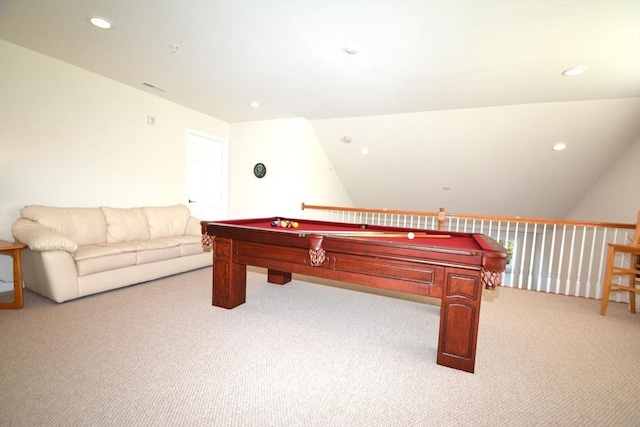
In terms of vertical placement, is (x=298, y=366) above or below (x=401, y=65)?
below

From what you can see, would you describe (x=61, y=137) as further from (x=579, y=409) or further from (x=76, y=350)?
(x=579, y=409)

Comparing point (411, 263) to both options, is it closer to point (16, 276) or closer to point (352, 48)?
point (352, 48)

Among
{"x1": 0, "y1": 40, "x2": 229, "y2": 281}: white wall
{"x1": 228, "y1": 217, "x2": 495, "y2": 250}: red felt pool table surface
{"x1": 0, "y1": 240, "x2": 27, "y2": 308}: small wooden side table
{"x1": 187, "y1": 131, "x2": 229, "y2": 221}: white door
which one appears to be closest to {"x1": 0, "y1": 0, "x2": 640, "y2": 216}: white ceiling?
{"x1": 0, "y1": 40, "x2": 229, "y2": 281}: white wall

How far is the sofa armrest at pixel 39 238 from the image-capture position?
2.63 meters

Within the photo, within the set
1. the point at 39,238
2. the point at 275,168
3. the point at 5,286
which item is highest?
the point at 275,168

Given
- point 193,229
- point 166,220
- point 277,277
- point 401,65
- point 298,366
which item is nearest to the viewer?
point 298,366

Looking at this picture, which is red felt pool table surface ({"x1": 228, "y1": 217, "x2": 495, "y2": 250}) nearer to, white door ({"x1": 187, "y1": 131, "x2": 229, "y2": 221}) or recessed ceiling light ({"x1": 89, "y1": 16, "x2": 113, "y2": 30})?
recessed ceiling light ({"x1": 89, "y1": 16, "x2": 113, "y2": 30})

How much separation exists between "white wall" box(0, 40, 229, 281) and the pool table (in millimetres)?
2343

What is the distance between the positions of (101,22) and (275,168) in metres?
3.07

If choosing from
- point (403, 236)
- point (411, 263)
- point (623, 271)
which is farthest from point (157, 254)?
point (623, 271)

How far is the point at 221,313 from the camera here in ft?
8.90

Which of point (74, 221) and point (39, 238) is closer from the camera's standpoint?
point (39, 238)

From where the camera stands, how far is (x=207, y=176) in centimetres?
539

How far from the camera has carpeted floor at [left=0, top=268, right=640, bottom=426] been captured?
4.93ft
